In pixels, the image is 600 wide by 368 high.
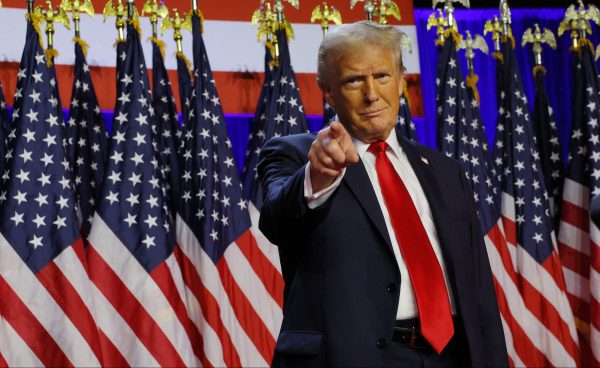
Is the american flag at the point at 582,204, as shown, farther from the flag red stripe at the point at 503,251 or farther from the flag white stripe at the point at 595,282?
the flag red stripe at the point at 503,251

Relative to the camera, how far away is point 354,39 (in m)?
1.96

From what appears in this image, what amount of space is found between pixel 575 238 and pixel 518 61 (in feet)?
4.31

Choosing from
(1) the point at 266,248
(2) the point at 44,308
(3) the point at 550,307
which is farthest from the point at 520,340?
(2) the point at 44,308

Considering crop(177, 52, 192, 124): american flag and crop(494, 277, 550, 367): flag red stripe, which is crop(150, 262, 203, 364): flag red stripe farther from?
crop(494, 277, 550, 367): flag red stripe

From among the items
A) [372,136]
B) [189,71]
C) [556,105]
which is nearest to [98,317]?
[189,71]

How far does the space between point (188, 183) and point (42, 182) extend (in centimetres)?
78

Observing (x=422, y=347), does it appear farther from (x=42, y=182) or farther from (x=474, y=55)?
(x=474, y=55)

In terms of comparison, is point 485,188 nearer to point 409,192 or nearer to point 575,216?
point 575,216

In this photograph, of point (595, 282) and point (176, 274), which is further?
point (595, 282)

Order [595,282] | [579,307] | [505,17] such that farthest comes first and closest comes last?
[505,17], [579,307], [595,282]

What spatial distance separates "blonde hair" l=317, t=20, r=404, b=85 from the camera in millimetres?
1961

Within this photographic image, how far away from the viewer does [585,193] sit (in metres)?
5.37

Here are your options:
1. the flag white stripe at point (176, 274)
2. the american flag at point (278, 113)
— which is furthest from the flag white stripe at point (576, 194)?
the flag white stripe at point (176, 274)

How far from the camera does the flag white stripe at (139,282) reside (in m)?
4.45
